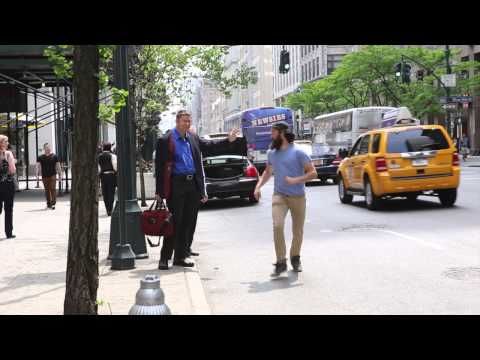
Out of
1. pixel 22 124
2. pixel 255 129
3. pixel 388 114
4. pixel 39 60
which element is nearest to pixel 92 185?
pixel 39 60

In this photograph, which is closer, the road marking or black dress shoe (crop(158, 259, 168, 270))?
black dress shoe (crop(158, 259, 168, 270))

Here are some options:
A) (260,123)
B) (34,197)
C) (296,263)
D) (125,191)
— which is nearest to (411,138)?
(296,263)

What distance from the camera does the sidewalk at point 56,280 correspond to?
6.85 m

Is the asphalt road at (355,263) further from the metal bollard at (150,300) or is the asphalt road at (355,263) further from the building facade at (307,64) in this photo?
the building facade at (307,64)

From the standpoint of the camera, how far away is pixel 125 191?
9.95m

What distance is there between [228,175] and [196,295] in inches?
486

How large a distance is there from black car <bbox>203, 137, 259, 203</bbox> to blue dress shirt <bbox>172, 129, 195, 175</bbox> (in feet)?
32.3

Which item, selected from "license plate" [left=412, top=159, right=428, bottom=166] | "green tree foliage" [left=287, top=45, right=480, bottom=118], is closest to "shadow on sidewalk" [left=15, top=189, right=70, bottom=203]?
"license plate" [left=412, top=159, right=428, bottom=166]

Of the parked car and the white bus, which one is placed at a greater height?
the white bus

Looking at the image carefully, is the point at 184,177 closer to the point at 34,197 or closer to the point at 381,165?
the point at 381,165

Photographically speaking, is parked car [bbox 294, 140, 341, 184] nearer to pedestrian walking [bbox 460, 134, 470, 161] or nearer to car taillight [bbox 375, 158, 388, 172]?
car taillight [bbox 375, 158, 388, 172]

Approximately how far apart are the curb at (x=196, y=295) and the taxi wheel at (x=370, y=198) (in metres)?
8.24

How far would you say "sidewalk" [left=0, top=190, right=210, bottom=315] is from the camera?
6.85 metres

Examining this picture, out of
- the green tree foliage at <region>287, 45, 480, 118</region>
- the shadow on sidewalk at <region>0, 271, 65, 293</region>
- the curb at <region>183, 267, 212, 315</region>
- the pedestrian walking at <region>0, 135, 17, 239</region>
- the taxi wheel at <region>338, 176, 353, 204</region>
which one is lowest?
the shadow on sidewalk at <region>0, 271, 65, 293</region>
